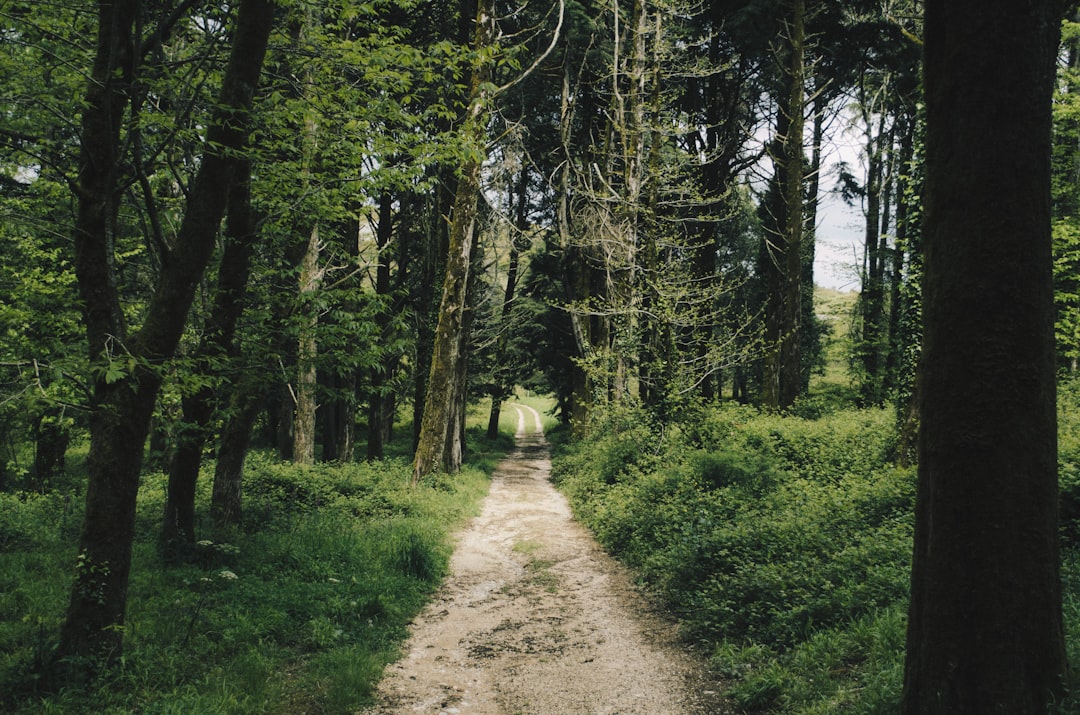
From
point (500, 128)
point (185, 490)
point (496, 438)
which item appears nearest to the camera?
point (185, 490)

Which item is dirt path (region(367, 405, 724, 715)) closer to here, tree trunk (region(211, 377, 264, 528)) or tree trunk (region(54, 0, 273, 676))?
tree trunk (region(54, 0, 273, 676))

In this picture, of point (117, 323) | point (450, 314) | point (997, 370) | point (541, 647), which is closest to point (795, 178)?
point (450, 314)

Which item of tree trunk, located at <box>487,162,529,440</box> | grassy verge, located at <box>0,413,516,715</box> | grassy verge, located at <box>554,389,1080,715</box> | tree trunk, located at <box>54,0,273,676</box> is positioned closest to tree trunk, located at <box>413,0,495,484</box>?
grassy verge, located at <box>0,413,516,715</box>

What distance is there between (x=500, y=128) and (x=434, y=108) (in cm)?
1172

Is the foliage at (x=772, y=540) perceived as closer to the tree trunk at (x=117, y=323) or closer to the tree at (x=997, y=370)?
the tree at (x=997, y=370)

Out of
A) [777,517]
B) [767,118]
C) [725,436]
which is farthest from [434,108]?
[767,118]

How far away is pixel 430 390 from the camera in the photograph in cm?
1336

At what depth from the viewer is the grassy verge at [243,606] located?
14.0 ft

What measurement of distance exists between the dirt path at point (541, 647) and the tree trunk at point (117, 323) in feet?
7.20

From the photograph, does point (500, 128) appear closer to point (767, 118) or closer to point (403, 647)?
point (767, 118)

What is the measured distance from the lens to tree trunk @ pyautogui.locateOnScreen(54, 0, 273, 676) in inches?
171

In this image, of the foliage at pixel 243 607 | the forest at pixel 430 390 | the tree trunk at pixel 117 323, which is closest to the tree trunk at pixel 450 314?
the forest at pixel 430 390

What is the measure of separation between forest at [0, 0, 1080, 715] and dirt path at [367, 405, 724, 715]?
0.37 m

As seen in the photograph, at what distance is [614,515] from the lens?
10.1 m
